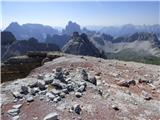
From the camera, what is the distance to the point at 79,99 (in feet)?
71.4

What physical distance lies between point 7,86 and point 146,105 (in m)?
11.4

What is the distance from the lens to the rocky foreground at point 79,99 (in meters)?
19.9

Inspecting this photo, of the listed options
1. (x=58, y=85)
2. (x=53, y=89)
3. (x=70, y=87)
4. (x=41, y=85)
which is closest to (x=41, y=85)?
(x=41, y=85)

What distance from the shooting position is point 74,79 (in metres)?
25.5

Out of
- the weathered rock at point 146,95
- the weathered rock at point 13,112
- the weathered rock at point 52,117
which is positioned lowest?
the weathered rock at point 146,95

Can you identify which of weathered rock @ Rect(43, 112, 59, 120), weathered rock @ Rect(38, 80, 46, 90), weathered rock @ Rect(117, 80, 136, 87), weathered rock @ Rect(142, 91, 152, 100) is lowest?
weathered rock @ Rect(142, 91, 152, 100)

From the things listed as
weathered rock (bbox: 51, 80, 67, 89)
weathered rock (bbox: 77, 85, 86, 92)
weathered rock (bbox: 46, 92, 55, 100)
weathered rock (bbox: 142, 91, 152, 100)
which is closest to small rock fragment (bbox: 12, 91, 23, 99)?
weathered rock (bbox: 46, 92, 55, 100)

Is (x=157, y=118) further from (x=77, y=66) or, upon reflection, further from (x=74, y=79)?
(x=77, y=66)

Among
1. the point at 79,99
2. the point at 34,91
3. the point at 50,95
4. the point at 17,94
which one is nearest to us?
the point at 50,95

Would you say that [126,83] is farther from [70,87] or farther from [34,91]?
[34,91]

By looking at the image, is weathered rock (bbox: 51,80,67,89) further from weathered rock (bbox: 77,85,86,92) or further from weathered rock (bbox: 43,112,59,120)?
weathered rock (bbox: 43,112,59,120)

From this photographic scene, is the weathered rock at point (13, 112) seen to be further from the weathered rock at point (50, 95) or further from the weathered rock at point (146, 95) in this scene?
the weathered rock at point (146, 95)

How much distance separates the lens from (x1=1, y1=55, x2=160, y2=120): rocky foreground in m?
19.9

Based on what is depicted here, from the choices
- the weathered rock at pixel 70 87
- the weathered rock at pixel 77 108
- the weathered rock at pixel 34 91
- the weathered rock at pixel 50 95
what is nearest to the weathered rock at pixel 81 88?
the weathered rock at pixel 70 87
